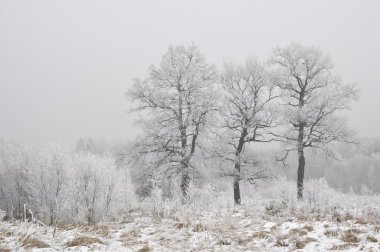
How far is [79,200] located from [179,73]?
9.13m

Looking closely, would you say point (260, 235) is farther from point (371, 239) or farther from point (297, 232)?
point (371, 239)

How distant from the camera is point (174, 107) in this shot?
19.1 m

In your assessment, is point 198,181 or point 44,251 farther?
point 198,181

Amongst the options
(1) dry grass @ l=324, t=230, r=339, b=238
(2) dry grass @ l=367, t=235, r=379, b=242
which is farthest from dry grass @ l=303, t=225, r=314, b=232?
(2) dry grass @ l=367, t=235, r=379, b=242

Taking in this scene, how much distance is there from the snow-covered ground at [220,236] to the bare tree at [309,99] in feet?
31.4

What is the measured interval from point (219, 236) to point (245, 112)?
39.1ft

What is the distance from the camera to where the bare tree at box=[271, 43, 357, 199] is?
62.0 feet

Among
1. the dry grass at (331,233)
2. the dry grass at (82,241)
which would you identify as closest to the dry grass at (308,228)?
the dry grass at (331,233)

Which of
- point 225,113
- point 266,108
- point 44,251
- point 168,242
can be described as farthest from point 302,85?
point 44,251

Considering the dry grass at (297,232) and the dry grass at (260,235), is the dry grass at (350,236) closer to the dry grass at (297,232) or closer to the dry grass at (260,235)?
the dry grass at (297,232)

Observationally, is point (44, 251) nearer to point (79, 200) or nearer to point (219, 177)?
point (79, 200)

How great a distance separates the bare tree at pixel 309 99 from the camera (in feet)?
62.0

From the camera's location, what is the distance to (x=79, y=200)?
516 inches

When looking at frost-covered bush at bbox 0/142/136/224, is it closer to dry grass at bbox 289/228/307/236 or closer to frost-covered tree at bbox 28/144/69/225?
frost-covered tree at bbox 28/144/69/225
